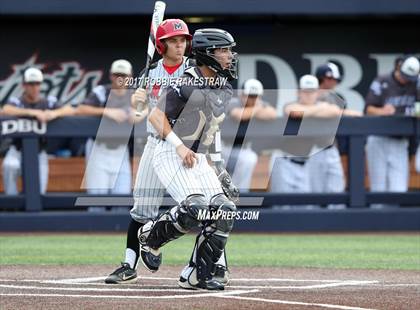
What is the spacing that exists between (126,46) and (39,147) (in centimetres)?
338

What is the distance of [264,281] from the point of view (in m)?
7.43

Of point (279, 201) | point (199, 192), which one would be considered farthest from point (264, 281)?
point (279, 201)

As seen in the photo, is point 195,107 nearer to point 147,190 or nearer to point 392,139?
point 147,190

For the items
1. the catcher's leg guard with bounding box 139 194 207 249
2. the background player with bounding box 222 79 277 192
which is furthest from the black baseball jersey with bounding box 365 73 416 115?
the catcher's leg guard with bounding box 139 194 207 249

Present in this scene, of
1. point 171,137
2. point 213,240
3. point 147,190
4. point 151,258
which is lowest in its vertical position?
point 151,258

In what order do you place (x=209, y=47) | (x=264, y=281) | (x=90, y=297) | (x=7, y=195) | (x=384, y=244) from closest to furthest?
(x=90, y=297)
(x=209, y=47)
(x=264, y=281)
(x=384, y=244)
(x=7, y=195)

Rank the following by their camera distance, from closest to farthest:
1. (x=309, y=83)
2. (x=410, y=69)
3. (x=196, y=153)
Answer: (x=196, y=153) → (x=309, y=83) → (x=410, y=69)

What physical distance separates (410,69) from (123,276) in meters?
6.38

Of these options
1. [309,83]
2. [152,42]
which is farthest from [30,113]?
[152,42]

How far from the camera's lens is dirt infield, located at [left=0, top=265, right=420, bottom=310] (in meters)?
5.98

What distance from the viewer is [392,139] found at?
12.5m

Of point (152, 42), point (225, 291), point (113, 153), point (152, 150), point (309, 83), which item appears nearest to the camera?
point (225, 291)

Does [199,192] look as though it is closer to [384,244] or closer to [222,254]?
[222,254]

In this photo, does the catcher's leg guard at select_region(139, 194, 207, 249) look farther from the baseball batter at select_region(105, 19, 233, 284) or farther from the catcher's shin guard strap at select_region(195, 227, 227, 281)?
the baseball batter at select_region(105, 19, 233, 284)
